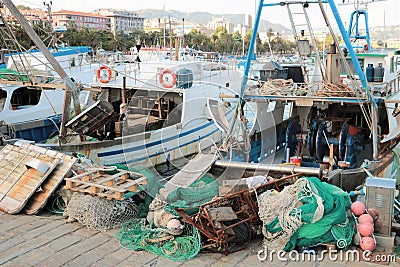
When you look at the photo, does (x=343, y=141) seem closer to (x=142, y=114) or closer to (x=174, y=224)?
(x=174, y=224)

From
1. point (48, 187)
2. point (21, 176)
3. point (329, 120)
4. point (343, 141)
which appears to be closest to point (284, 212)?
point (48, 187)

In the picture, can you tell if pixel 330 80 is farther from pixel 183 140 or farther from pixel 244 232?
pixel 244 232

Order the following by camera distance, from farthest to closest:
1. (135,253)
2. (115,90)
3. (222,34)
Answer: (222,34)
(115,90)
(135,253)

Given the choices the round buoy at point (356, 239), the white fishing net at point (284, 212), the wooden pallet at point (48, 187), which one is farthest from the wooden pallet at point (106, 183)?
the round buoy at point (356, 239)

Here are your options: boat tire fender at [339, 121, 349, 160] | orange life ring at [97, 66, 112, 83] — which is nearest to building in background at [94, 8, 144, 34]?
orange life ring at [97, 66, 112, 83]

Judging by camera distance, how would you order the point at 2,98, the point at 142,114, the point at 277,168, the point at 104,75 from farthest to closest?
1. the point at 2,98
2. the point at 104,75
3. the point at 142,114
4. the point at 277,168

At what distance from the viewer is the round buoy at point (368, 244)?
223 inches

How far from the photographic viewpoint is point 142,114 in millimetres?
14391

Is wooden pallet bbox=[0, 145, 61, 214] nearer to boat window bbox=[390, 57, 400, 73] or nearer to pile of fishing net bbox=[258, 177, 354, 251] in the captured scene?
pile of fishing net bbox=[258, 177, 354, 251]

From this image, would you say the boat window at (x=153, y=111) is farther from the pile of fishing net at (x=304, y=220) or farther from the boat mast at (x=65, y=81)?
the pile of fishing net at (x=304, y=220)

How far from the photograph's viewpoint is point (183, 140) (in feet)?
42.6

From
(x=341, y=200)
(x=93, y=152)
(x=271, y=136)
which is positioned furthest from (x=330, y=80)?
(x=93, y=152)

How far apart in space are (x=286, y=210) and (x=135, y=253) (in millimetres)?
2160

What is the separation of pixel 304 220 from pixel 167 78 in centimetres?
853
